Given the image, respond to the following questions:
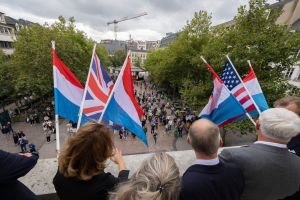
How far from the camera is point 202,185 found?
54.6 inches

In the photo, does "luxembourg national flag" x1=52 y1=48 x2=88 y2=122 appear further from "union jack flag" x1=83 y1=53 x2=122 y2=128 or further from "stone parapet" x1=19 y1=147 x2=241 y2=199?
"stone parapet" x1=19 y1=147 x2=241 y2=199

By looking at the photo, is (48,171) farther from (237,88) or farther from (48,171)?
(237,88)

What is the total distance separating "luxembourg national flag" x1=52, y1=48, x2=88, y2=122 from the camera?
11.7ft

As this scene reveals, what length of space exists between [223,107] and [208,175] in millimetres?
3229

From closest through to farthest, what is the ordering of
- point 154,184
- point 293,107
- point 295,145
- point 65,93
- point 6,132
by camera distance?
point 154,184 < point 295,145 < point 293,107 < point 65,93 < point 6,132

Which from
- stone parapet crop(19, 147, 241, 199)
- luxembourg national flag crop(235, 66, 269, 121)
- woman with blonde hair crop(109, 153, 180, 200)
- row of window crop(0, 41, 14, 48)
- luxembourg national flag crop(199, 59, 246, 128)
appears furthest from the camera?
row of window crop(0, 41, 14, 48)

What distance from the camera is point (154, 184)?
1.09 metres

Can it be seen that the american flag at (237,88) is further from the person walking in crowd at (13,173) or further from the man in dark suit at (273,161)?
the person walking in crowd at (13,173)

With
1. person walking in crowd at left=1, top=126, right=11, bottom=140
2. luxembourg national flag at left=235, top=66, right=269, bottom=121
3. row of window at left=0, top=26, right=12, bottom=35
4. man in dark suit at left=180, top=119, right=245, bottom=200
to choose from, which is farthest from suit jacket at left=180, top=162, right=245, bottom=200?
row of window at left=0, top=26, right=12, bottom=35

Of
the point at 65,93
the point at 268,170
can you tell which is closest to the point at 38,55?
the point at 65,93

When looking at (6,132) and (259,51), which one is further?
(6,132)

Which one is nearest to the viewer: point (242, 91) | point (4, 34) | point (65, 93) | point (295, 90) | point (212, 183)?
point (212, 183)

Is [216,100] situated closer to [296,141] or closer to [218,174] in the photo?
[296,141]

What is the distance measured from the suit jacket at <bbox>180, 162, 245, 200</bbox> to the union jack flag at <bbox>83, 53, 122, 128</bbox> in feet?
9.57
